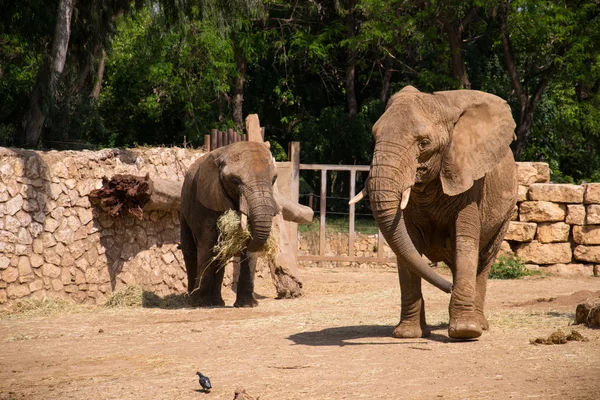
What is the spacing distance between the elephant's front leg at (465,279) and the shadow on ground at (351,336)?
1.30ft

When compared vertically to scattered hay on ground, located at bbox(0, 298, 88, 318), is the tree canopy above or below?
above

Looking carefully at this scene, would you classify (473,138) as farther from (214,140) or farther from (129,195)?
(214,140)

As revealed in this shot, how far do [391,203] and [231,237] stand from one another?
438cm

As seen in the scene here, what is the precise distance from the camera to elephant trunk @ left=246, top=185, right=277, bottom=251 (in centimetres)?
1137

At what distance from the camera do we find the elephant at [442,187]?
25.3 ft

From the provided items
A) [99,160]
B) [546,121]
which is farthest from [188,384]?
[546,121]

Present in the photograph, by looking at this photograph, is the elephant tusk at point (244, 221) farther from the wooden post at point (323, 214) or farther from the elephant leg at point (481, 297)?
the wooden post at point (323, 214)

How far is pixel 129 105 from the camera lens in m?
29.5

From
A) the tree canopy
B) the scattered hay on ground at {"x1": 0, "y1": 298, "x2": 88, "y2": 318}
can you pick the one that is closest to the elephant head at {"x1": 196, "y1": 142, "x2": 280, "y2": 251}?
the scattered hay on ground at {"x1": 0, "y1": 298, "x2": 88, "y2": 318}

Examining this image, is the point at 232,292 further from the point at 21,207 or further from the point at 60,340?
the point at 60,340

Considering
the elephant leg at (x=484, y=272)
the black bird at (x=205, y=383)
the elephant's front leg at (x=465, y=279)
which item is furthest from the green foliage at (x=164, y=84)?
the black bird at (x=205, y=383)

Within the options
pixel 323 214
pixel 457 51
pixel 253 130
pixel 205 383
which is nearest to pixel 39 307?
pixel 253 130

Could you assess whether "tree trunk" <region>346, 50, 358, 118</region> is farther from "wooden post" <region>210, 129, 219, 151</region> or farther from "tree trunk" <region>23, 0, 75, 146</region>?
"wooden post" <region>210, 129, 219, 151</region>

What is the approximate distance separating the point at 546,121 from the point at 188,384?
22177mm
